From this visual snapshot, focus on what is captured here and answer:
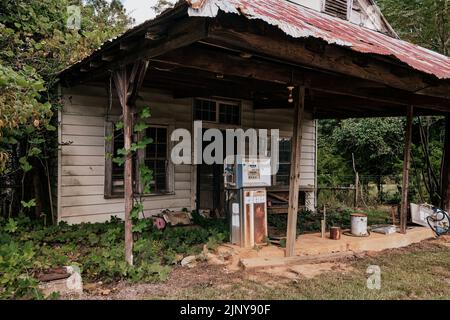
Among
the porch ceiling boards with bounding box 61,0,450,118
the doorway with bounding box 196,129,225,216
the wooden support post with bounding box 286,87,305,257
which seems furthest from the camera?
the doorway with bounding box 196,129,225,216

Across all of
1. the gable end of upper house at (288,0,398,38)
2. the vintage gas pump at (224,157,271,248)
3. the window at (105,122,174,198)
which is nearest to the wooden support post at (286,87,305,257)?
the vintage gas pump at (224,157,271,248)

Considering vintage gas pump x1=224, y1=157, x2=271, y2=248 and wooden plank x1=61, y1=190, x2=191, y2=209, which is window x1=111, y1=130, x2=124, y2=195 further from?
vintage gas pump x1=224, y1=157, x2=271, y2=248

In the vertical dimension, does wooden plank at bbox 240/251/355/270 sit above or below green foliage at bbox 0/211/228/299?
below

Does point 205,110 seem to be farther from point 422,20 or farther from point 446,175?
point 422,20

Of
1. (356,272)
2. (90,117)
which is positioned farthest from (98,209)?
(356,272)

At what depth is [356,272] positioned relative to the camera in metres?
5.23

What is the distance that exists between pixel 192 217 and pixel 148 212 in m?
0.90

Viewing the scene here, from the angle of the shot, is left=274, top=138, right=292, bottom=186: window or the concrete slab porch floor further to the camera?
left=274, top=138, right=292, bottom=186: window

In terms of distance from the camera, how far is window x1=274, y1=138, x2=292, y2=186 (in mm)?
10383

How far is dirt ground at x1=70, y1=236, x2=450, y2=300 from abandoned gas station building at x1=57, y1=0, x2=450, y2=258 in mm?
762

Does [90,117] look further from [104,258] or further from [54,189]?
[104,258]

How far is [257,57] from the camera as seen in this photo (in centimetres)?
510

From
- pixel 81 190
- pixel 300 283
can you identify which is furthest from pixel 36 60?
pixel 300 283
